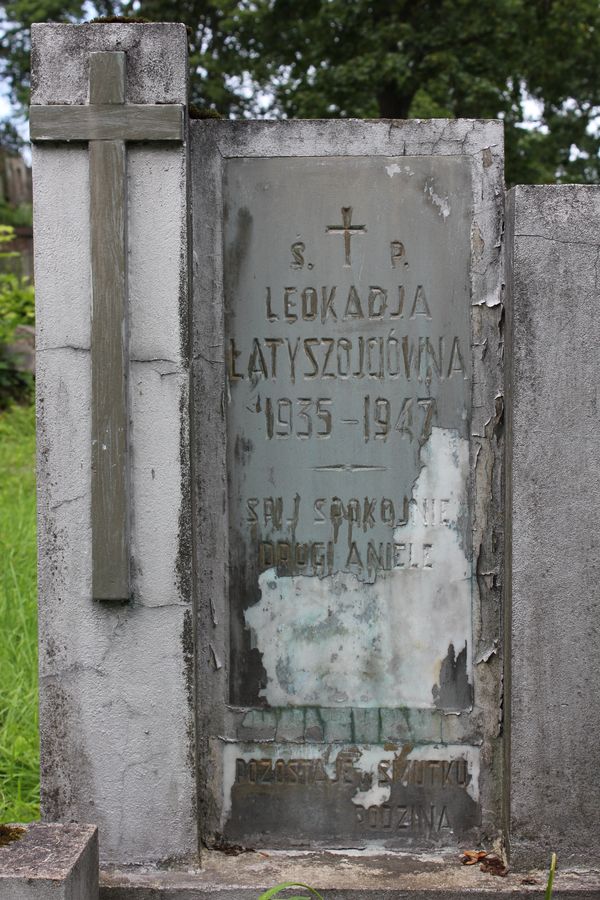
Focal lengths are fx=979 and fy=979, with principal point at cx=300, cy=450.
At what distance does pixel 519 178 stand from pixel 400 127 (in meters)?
12.6

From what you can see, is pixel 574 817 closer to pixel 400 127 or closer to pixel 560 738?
pixel 560 738

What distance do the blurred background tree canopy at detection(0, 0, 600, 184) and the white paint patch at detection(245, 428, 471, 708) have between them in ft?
35.5

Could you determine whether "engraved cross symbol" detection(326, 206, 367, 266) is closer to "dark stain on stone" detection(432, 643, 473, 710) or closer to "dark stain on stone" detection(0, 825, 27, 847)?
"dark stain on stone" detection(432, 643, 473, 710)

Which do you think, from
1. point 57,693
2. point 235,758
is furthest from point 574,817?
point 57,693

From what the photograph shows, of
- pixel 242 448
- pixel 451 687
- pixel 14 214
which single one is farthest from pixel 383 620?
pixel 14 214

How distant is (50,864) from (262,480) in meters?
1.07

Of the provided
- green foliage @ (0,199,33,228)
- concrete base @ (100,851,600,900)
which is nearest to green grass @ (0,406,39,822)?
concrete base @ (100,851,600,900)

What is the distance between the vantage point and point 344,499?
8.74ft

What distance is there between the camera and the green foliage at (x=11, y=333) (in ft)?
29.6

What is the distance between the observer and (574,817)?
2553 mm

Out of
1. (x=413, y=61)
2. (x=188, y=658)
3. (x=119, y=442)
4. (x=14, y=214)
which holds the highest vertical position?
(x=413, y=61)

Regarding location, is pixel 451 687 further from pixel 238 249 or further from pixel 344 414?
pixel 238 249

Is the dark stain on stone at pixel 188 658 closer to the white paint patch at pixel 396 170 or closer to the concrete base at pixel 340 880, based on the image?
the concrete base at pixel 340 880

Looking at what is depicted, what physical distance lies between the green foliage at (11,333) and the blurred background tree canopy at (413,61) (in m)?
5.93
